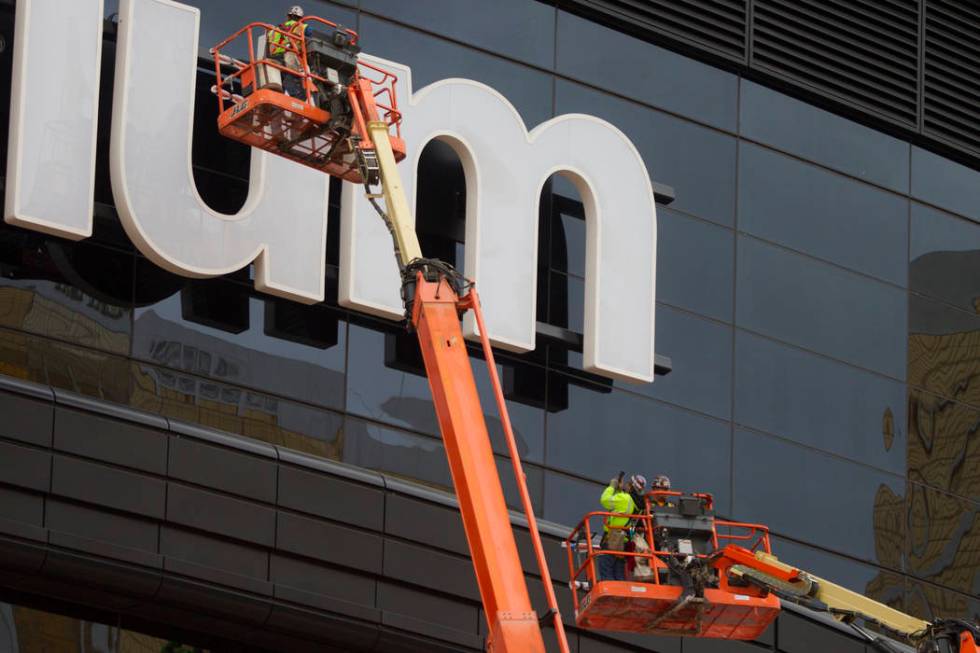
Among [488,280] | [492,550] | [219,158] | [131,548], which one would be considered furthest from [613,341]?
[492,550]

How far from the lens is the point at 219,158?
32156 mm

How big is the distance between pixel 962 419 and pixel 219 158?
1720 centimetres

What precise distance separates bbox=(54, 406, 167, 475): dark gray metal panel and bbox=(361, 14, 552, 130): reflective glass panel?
24.5 ft

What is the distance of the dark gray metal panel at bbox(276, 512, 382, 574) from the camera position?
101 ft

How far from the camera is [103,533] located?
29.1 metres

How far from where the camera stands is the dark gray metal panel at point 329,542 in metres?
30.7

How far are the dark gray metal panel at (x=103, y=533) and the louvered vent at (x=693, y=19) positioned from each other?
44.8ft

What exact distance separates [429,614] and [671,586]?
5.14 m

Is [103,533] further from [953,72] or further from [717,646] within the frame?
[953,72]

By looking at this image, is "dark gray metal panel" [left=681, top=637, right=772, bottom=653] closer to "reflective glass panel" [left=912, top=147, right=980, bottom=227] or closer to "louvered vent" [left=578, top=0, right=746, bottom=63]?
"reflective glass panel" [left=912, top=147, right=980, bottom=227]

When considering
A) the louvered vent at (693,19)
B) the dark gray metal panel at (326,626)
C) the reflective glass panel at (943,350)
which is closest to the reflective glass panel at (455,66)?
the louvered vent at (693,19)

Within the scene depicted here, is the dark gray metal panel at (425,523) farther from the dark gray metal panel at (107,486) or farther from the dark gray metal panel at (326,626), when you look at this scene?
the dark gray metal panel at (107,486)

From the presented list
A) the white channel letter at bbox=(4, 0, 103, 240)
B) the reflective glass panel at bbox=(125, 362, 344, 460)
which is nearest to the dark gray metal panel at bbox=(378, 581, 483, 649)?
the reflective glass panel at bbox=(125, 362, 344, 460)

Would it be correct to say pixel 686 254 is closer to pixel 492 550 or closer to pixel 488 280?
pixel 488 280
